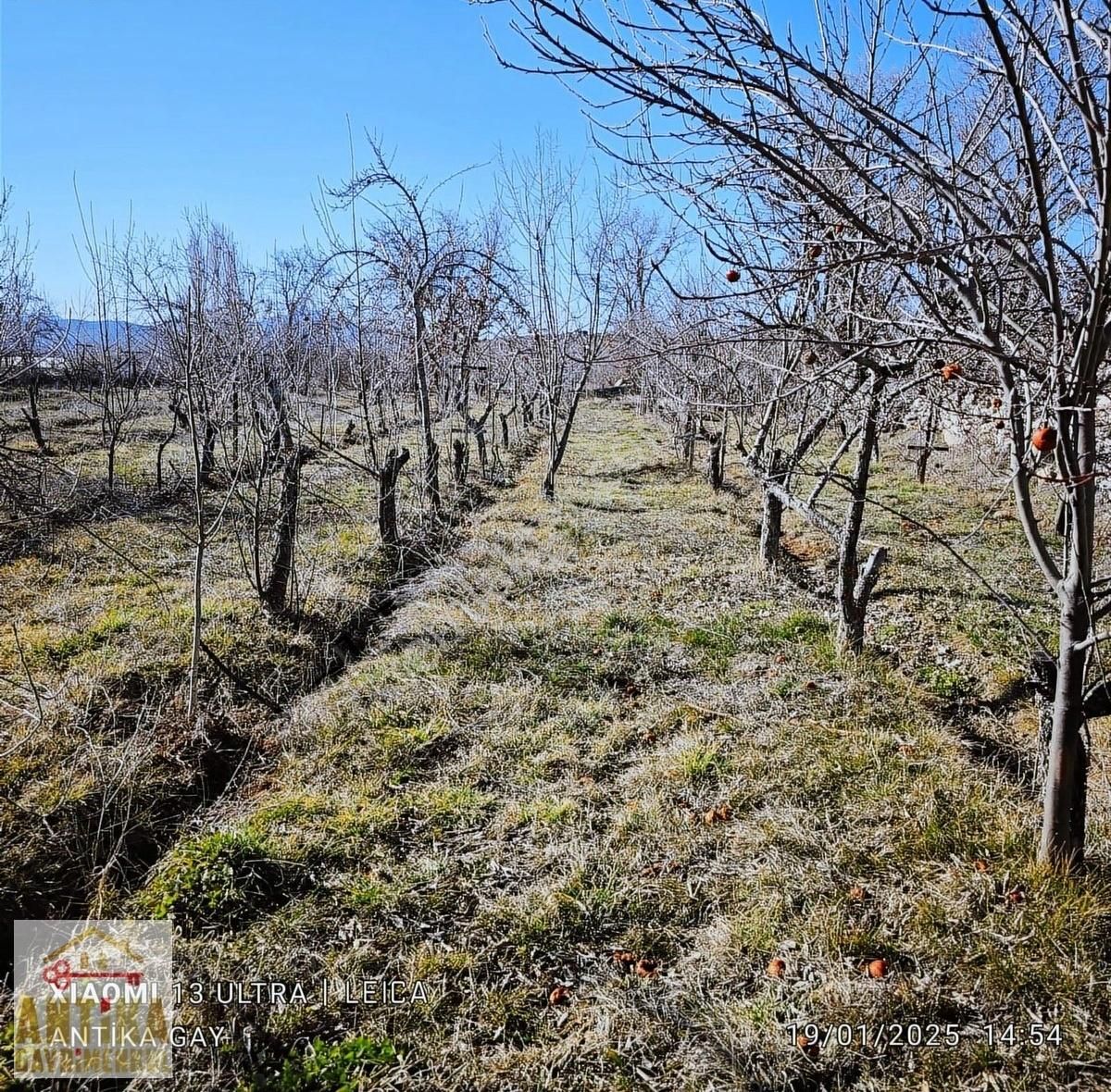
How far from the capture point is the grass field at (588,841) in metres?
2.07

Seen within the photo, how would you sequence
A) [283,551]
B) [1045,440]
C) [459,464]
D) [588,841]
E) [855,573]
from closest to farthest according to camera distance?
[1045,440] < [588,841] < [855,573] < [283,551] < [459,464]

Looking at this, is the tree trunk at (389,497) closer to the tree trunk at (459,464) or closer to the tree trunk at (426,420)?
the tree trunk at (426,420)

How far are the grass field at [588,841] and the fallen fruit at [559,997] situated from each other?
10 millimetres

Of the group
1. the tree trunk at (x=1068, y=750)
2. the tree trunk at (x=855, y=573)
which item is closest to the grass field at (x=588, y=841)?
the tree trunk at (x=1068, y=750)

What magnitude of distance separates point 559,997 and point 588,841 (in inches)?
30.6

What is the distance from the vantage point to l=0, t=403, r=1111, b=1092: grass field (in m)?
2.07

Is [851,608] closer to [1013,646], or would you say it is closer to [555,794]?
[1013,646]

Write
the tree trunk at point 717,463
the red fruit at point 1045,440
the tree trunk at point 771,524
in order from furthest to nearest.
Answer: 1. the tree trunk at point 717,463
2. the tree trunk at point 771,524
3. the red fruit at point 1045,440

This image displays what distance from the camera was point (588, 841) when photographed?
3.00 metres

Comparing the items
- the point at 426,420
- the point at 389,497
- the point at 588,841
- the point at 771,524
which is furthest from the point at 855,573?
the point at 426,420

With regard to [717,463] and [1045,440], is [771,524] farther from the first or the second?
[1045,440]

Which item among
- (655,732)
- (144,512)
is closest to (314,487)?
(144,512)

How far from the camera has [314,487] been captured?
9.85 m
